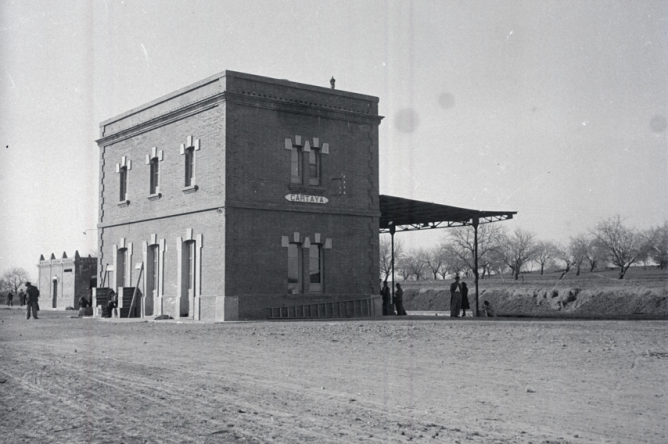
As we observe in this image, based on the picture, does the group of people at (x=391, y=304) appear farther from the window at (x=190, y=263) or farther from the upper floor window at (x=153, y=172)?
the upper floor window at (x=153, y=172)

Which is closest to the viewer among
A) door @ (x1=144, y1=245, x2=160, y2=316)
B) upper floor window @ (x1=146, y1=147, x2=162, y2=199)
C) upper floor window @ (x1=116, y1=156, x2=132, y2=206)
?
door @ (x1=144, y1=245, x2=160, y2=316)

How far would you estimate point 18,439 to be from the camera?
22.4 feet

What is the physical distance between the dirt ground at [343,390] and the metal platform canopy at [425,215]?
1549cm

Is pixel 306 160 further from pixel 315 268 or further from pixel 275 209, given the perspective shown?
pixel 315 268

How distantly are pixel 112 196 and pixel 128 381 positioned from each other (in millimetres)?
24854

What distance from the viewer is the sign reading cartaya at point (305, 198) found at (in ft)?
89.9

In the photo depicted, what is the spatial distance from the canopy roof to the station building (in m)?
30.5

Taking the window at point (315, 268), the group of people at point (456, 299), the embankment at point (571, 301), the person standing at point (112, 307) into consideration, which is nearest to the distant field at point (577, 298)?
the embankment at point (571, 301)

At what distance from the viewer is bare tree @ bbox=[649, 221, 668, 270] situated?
65.6 meters

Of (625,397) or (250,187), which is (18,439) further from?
(250,187)

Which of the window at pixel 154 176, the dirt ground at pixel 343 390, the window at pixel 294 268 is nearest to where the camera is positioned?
the dirt ground at pixel 343 390

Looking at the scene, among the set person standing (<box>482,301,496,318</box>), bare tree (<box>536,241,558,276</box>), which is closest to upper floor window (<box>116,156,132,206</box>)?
person standing (<box>482,301,496,318</box>)

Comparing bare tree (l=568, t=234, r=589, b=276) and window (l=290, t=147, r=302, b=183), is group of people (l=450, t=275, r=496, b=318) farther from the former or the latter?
bare tree (l=568, t=234, r=589, b=276)

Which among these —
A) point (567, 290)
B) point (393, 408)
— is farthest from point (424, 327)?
point (567, 290)
